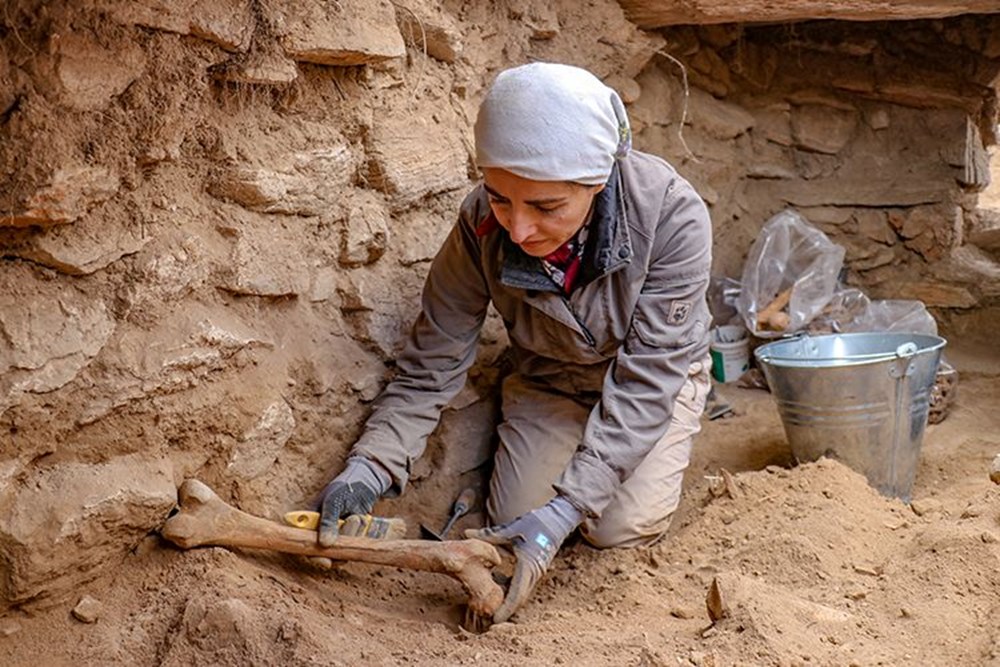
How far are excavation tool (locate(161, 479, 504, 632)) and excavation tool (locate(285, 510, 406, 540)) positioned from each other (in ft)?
0.17

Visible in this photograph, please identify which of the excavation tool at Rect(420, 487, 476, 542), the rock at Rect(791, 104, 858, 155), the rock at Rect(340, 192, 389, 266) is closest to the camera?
the rock at Rect(340, 192, 389, 266)

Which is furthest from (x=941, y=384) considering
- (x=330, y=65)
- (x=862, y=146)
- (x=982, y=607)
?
(x=330, y=65)

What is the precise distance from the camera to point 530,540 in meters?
2.51

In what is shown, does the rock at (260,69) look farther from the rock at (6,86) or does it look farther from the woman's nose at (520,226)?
the woman's nose at (520,226)

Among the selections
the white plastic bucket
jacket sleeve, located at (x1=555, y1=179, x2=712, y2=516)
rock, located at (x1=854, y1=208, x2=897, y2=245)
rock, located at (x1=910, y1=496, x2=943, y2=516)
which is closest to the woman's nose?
jacket sleeve, located at (x1=555, y1=179, x2=712, y2=516)

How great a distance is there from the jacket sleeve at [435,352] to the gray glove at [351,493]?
0.07m

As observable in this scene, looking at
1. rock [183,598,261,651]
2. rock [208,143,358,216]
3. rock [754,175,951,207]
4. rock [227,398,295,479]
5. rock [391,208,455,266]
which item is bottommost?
rock [754,175,951,207]

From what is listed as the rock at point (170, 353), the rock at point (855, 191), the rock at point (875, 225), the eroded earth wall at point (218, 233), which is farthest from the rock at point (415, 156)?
the rock at point (875, 225)

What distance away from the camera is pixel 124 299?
2.20 m

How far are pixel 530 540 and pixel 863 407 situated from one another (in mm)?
1309

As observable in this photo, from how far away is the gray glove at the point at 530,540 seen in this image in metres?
2.46

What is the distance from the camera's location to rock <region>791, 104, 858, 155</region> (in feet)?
14.7

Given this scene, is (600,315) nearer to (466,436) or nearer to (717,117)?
(466,436)

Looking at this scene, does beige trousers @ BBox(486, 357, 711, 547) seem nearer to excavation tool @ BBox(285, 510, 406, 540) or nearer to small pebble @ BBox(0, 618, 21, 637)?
excavation tool @ BBox(285, 510, 406, 540)
